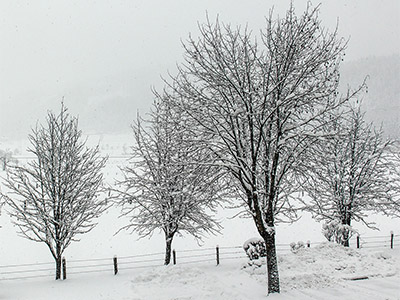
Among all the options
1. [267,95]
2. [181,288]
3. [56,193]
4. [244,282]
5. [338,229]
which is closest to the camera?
[267,95]

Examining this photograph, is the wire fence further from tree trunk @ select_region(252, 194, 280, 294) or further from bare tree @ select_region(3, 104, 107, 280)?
tree trunk @ select_region(252, 194, 280, 294)

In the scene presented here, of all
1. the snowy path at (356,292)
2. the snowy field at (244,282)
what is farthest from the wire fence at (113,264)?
the snowy path at (356,292)

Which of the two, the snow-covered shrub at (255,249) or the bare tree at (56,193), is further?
the snow-covered shrub at (255,249)

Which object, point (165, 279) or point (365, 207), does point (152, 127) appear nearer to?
point (165, 279)

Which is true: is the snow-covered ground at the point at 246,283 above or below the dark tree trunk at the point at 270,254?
below

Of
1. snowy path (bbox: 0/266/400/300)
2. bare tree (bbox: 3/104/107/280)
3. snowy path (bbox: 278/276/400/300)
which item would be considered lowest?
snowy path (bbox: 0/266/400/300)

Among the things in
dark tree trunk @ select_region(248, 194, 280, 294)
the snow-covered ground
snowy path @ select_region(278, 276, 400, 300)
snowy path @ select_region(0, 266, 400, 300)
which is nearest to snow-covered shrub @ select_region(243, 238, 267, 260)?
the snow-covered ground

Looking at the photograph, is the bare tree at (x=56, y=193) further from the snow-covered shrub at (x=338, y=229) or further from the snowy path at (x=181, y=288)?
the snow-covered shrub at (x=338, y=229)

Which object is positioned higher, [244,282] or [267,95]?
[267,95]

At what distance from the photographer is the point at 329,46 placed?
32.9 feet

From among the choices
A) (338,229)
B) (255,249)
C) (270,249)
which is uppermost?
(270,249)

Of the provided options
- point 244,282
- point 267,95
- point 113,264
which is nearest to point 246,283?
point 244,282

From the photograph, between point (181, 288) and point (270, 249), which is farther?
point (181, 288)

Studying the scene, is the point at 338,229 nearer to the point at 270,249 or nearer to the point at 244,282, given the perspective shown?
the point at 244,282
